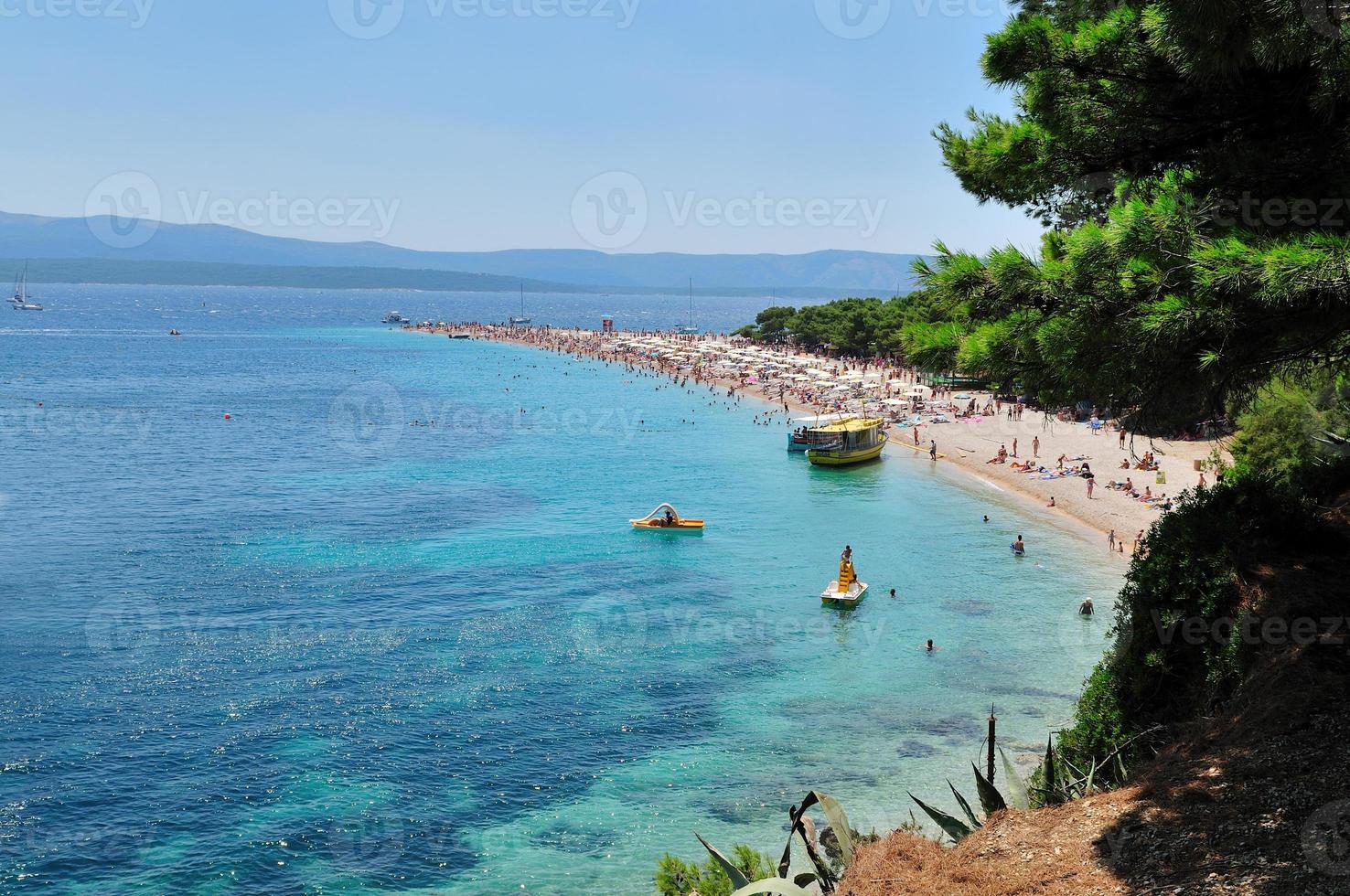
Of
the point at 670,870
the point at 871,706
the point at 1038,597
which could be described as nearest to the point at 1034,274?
the point at 670,870

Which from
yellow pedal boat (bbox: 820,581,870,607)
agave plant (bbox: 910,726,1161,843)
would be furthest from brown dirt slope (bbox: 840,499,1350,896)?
yellow pedal boat (bbox: 820,581,870,607)

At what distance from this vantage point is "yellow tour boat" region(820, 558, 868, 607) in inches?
1302

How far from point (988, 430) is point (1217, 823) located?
61.2m

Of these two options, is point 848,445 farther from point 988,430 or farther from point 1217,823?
point 1217,823

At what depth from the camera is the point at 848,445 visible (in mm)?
60312

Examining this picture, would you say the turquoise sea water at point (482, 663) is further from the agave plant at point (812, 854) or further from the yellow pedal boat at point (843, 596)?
the agave plant at point (812, 854)

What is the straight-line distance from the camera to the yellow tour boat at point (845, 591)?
108 feet

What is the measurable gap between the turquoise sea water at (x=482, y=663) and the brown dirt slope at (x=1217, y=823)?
9.63 m

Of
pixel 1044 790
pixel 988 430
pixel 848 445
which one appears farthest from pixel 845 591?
pixel 988 430

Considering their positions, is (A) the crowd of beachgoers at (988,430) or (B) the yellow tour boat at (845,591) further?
(A) the crowd of beachgoers at (988,430)

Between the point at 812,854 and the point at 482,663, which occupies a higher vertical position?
the point at 812,854

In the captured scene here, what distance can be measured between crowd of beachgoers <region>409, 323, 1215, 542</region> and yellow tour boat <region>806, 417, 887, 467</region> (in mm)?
3576

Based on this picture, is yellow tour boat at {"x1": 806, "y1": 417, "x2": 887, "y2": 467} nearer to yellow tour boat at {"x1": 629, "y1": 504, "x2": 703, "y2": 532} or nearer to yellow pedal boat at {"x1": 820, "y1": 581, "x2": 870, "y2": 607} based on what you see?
yellow tour boat at {"x1": 629, "y1": 504, "x2": 703, "y2": 532}

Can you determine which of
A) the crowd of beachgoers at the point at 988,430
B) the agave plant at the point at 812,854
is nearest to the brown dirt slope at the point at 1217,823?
the agave plant at the point at 812,854
